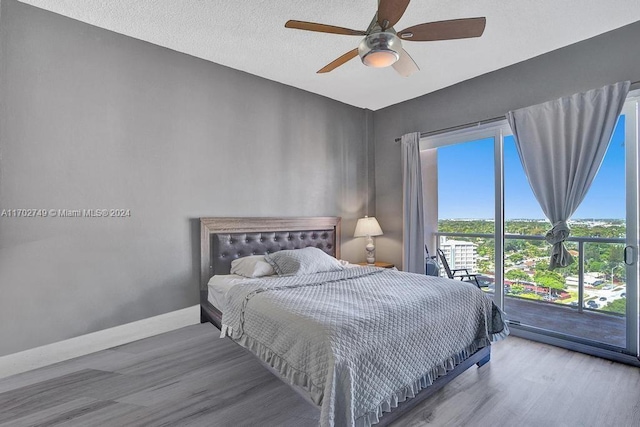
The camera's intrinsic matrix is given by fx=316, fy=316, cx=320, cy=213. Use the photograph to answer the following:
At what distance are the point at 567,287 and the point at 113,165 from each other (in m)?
4.33

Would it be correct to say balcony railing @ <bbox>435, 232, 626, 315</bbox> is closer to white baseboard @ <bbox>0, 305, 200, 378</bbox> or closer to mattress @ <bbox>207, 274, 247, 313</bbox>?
mattress @ <bbox>207, 274, 247, 313</bbox>

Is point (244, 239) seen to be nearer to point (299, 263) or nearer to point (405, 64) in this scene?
point (299, 263)

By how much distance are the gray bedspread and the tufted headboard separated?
0.80m

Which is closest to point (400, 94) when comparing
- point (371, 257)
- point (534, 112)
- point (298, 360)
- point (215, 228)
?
point (534, 112)

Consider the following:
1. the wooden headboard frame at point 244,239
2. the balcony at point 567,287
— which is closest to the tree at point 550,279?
the balcony at point 567,287

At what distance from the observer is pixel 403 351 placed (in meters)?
1.75

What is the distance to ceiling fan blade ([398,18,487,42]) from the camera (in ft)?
6.27

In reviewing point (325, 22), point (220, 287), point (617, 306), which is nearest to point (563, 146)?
point (617, 306)

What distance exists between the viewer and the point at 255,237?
349 cm

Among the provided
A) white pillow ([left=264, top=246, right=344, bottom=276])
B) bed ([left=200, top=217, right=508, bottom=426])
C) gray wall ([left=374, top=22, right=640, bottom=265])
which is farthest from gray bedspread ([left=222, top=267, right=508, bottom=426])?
gray wall ([left=374, top=22, right=640, bottom=265])

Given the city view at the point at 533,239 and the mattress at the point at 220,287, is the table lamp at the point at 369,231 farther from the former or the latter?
the mattress at the point at 220,287

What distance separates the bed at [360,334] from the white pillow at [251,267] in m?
0.24

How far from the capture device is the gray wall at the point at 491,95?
266cm

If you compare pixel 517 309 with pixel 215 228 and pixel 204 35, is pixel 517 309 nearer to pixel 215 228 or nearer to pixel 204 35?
pixel 215 228
